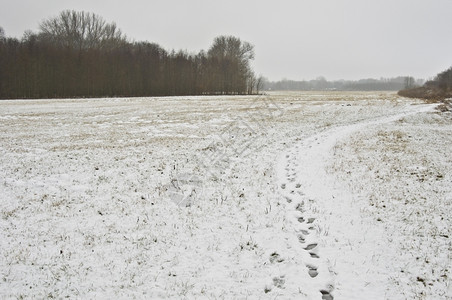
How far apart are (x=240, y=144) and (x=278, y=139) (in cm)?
293

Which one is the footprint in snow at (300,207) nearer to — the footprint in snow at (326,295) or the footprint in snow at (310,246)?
the footprint in snow at (310,246)

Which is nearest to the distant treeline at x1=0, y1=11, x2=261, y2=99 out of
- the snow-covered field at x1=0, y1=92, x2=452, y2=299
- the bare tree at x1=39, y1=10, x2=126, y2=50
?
the bare tree at x1=39, y1=10, x2=126, y2=50

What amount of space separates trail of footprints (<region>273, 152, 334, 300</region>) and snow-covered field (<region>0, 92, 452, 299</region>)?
37 millimetres

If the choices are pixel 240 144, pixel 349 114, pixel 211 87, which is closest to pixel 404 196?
pixel 240 144

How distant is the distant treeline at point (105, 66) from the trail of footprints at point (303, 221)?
65.1 metres

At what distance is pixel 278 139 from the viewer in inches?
712

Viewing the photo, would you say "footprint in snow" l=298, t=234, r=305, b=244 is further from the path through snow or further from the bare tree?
the bare tree

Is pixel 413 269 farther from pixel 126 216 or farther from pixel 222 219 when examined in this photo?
pixel 126 216

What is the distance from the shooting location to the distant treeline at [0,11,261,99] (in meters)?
58.5

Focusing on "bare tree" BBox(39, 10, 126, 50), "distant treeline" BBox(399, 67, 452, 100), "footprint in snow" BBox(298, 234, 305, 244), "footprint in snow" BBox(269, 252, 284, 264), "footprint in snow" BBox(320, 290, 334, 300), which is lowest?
"footprint in snow" BBox(320, 290, 334, 300)

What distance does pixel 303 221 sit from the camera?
289 inches

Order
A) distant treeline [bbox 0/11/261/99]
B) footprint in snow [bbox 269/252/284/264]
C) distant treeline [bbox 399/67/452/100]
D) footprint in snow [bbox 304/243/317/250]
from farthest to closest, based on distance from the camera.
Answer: distant treeline [bbox 0/11/261/99] → distant treeline [bbox 399/67/452/100] → footprint in snow [bbox 304/243/317/250] → footprint in snow [bbox 269/252/284/264]

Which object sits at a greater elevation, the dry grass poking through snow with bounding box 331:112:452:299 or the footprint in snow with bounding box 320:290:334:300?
the dry grass poking through snow with bounding box 331:112:452:299

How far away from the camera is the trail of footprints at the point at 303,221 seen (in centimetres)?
548
